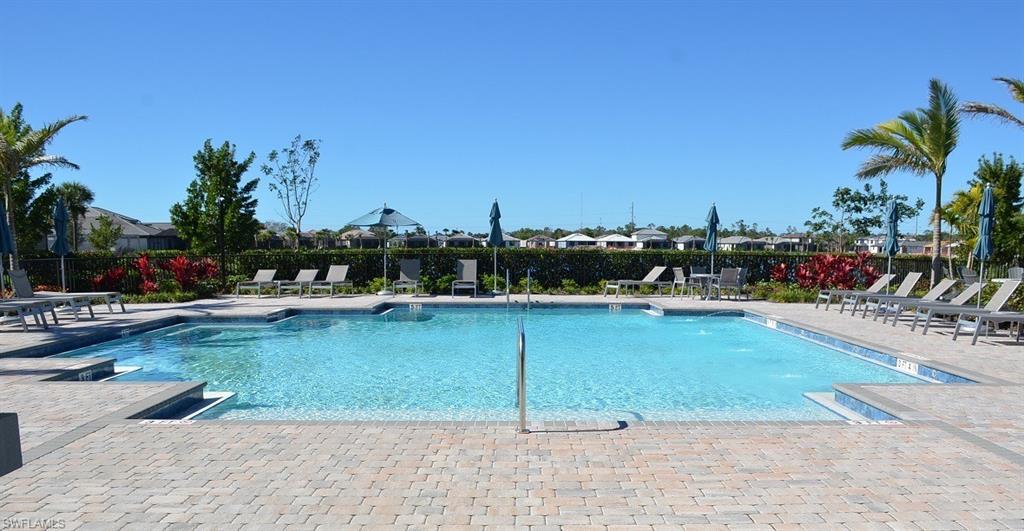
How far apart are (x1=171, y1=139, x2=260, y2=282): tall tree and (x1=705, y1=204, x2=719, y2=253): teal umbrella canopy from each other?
18542 millimetres

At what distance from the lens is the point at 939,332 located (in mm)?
11016

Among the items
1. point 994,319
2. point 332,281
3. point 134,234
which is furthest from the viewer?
Result: point 134,234

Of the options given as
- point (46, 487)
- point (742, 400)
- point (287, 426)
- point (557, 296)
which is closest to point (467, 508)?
point (287, 426)

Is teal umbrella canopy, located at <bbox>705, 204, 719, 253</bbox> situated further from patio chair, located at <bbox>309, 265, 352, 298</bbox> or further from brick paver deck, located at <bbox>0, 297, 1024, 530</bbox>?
brick paver deck, located at <bbox>0, 297, 1024, 530</bbox>

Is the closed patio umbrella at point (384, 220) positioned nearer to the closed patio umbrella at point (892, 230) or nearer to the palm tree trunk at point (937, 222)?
the closed patio umbrella at point (892, 230)

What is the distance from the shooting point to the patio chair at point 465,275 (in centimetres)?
1784

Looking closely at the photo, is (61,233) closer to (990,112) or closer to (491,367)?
(491,367)

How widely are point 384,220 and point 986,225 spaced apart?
14.7 m

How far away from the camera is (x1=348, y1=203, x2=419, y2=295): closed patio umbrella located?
736 inches

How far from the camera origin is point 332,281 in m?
18.4

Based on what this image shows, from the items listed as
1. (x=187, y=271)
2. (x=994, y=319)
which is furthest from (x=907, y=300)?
(x=187, y=271)

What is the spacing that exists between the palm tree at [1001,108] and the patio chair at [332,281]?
17.3m

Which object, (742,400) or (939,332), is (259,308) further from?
(939,332)

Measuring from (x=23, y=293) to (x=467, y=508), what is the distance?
1265 cm
